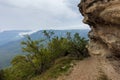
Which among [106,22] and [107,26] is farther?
[107,26]

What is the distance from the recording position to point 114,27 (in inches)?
1088

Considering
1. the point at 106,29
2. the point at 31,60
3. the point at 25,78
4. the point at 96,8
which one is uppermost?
the point at 96,8

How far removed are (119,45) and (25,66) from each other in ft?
206

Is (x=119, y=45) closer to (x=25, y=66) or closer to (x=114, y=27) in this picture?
(x=114, y=27)

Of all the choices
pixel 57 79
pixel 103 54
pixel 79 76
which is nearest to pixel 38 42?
pixel 57 79

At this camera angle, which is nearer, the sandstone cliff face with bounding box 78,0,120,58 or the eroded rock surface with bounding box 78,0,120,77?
the sandstone cliff face with bounding box 78,0,120,58

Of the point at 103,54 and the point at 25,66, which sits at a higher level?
the point at 103,54

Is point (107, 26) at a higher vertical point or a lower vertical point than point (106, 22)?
lower

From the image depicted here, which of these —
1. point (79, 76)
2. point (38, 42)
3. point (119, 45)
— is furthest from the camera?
point (38, 42)

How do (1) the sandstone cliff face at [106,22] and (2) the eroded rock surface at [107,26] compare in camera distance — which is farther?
(2) the eroded rock surface at [107,26]

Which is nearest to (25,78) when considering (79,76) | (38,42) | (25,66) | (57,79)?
(25,66)

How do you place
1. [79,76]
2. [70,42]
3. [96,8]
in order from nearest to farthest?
[96,8]
[79,76]
[70,42]

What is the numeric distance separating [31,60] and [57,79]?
76.2 feet

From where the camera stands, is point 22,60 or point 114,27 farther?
point 22,60
